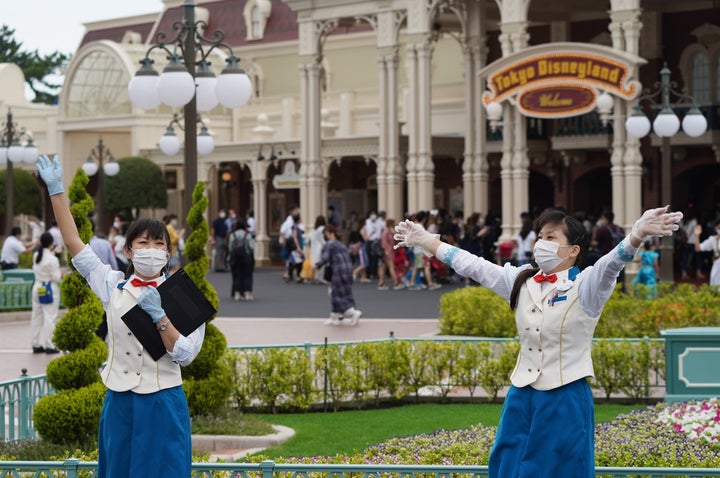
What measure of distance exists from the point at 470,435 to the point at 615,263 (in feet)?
12.8

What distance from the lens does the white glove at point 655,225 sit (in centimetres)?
569

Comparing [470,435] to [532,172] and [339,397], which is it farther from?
[532,172]

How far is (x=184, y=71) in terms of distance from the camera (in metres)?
12.2

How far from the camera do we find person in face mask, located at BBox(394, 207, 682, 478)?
19.6ft

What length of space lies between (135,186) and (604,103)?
2025 cm

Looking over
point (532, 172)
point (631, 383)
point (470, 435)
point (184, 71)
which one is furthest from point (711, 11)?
point (470, 435)

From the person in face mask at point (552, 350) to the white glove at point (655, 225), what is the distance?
0.15m

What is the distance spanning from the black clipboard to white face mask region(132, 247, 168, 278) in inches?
3.6

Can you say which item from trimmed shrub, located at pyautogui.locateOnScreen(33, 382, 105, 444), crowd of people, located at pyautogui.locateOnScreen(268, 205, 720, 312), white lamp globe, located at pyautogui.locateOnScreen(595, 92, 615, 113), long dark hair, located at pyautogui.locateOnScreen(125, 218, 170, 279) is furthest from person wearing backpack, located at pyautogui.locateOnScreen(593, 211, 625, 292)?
long dark hair, located at pyautogui.locateOnScreen(125, 218, 170, 279)

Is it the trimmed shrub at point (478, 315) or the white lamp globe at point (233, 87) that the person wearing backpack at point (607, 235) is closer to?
the trimmed shrub at point (478, 315)

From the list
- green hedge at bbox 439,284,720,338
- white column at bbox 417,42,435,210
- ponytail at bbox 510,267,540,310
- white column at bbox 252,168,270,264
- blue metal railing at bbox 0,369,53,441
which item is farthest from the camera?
white column at bbox 252,168,270,264

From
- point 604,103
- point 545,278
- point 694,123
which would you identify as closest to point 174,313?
point 545,278

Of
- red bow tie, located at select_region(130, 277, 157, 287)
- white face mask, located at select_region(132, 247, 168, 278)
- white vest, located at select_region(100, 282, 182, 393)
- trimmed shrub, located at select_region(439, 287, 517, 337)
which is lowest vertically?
trimmed shrub, located at select_region(439, 287, 517, 337)

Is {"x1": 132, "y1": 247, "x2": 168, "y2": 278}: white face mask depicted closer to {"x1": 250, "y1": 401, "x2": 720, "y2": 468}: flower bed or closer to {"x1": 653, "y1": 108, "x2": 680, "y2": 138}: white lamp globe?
{"x1": 250, "y1": 401, "x2": 720, "y2": 468}: flower bed
